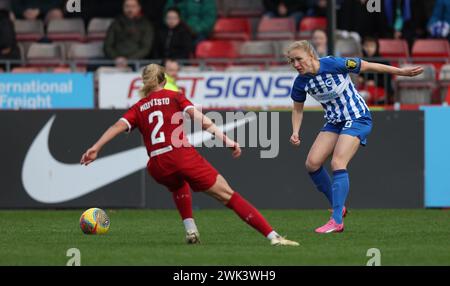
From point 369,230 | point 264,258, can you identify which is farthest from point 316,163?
point 264,258

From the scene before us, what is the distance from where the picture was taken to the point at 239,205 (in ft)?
36.3

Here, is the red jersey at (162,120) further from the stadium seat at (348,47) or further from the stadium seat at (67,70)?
the stadium seat at (348,47)

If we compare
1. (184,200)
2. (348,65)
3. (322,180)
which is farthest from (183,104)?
(322,180)

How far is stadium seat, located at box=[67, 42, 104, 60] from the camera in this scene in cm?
2172

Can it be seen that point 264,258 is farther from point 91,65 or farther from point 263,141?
point 91,65

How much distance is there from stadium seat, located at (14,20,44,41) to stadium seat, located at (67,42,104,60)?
4.79 feet

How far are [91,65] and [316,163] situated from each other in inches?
338

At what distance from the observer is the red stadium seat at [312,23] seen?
2241cm

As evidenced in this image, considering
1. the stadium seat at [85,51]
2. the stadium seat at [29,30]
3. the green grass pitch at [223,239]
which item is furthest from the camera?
the stadium seat at [29,30]

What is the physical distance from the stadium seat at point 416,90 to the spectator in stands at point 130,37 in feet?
14.6

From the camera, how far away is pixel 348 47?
2038cm

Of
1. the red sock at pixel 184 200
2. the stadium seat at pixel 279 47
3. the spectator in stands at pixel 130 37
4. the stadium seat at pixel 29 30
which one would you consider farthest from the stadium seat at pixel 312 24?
the red sock at pixel 184 200

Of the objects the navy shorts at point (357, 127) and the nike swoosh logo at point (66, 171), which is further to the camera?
the nike swoosh logo at point (66, 171)

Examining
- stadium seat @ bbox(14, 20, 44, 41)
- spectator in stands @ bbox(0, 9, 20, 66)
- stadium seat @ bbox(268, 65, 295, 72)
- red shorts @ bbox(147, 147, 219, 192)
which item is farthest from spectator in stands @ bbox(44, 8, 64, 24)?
red shorts @ bbox(147, 147, 219, 192)
